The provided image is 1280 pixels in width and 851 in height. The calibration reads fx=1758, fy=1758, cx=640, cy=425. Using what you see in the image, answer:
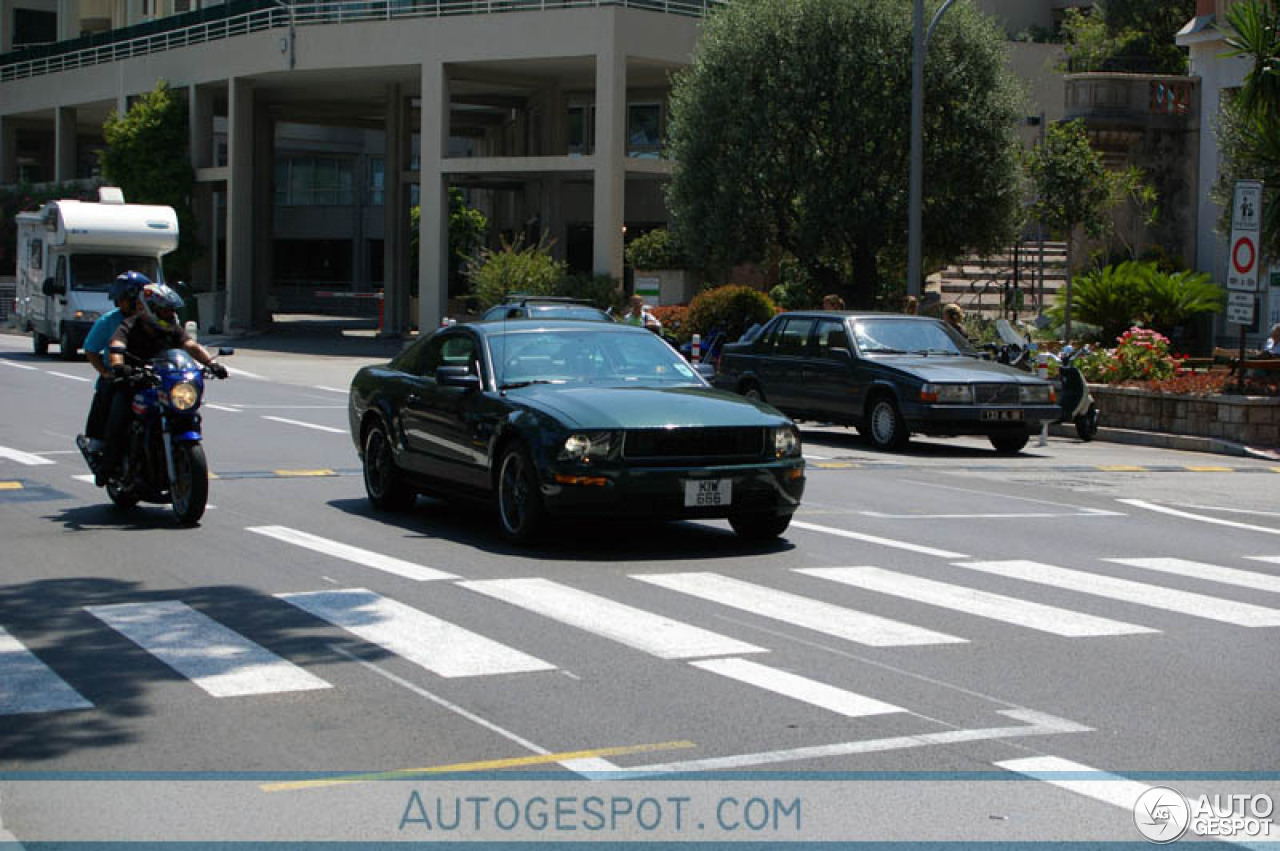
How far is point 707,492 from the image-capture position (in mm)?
11289

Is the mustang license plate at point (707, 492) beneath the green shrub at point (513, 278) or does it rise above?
beneath

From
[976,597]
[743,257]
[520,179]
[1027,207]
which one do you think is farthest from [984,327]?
[976,597]

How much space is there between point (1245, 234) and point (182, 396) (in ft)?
47.7

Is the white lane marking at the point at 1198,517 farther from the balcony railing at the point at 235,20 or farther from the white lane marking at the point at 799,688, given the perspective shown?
the balcony railing at the point at 235,20

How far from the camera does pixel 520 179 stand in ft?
185

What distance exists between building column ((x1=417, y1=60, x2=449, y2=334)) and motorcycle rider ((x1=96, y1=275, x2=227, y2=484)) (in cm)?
3576

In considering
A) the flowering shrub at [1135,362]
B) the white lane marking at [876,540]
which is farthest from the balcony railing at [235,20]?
the white lane marking at [876,540]

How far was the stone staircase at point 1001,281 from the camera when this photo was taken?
44594mm

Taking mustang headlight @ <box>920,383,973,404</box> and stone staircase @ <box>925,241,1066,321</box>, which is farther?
stone staircase @ <box>925,241,1066,321</box>

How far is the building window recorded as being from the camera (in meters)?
82.6

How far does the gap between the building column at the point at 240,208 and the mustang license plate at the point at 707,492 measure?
151 ft

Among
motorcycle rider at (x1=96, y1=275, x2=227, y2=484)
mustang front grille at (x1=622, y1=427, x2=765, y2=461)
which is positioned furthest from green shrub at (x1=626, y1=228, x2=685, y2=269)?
mustang front grille at (x1=622, y1=427, x2=765, y2=461)

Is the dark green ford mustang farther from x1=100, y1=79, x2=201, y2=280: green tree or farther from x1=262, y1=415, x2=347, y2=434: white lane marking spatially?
x1=100, y1=79, x2=201, y2=280: green tree

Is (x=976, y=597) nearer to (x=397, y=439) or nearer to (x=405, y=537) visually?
(x=405, y=537)
